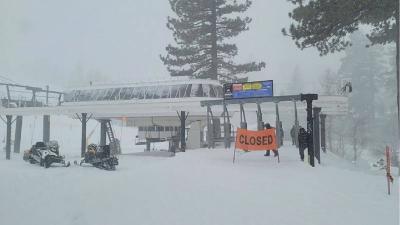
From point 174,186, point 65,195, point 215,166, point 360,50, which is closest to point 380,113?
point 360,50

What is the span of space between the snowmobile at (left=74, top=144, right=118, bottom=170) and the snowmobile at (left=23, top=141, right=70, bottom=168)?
1.14 meters

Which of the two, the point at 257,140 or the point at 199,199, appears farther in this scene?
the point at 257,140

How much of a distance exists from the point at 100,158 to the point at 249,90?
7136 millimetres

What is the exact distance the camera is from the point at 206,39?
26.9m

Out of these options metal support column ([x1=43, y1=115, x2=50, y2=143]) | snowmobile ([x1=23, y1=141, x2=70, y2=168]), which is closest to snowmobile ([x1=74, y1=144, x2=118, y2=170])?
snowmobile ([x1=23, y1=141, x2=70, y2=168])

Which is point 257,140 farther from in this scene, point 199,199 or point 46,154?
point 46,154

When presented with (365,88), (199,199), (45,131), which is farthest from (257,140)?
(365,88)

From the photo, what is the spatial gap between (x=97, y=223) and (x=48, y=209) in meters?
1.28

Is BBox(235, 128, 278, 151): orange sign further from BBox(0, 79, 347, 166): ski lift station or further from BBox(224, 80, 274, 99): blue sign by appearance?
BBox(0, 79, 347, 166): ski lift station

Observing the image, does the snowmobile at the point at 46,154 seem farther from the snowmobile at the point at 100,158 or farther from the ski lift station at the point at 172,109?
the ski lift station at the point at 172,109

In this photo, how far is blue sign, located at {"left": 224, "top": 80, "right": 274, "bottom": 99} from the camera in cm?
1747

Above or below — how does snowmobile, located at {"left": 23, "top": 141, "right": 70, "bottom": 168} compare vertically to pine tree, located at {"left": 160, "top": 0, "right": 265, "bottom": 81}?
below

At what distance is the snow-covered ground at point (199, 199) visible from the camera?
838 cm

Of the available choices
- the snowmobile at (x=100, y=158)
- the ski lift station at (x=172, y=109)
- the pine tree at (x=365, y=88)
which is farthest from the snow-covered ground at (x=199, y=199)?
the pine tree at (x=365, y=88)
